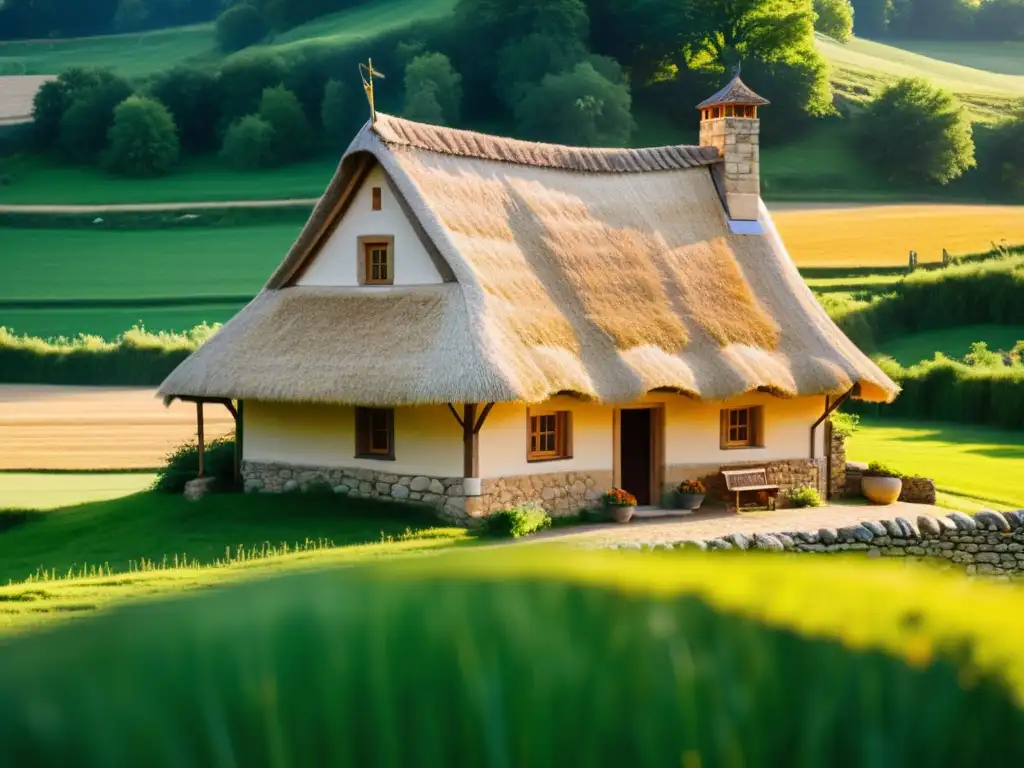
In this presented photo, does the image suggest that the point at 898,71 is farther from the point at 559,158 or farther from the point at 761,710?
→ the point at 761,710

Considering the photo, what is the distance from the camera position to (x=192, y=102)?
77.9 meters

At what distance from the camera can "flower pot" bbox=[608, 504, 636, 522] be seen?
21.5 meters

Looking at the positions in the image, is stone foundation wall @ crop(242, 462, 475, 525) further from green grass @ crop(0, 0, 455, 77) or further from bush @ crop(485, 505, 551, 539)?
green grass @ crop(0, 0, 455, 77)

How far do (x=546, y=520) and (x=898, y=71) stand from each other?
77.9 metres

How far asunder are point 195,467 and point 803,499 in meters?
10.4

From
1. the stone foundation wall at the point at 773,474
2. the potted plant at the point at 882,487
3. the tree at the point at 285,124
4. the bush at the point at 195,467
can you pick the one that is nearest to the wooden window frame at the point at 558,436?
the stone foundation wall at the point at 773,474

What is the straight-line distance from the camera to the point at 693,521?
70.8ft

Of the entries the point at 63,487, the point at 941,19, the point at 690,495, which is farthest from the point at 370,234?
the point at 941,19

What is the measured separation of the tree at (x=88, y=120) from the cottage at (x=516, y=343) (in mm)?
56895

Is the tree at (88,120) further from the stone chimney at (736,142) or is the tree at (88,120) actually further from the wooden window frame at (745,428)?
the wooden window frame at (745,428)

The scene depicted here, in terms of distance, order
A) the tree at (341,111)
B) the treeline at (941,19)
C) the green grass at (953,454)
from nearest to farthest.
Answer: the green grass at (953,454) → the tree at (341,111) → the treeline at (941,19)

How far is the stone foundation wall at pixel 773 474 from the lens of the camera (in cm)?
2312

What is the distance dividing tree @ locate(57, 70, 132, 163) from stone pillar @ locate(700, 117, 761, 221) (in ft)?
182

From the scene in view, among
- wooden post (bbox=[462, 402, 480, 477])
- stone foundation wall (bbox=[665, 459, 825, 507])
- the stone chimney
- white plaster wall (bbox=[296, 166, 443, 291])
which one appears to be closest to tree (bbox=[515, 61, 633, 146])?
the stone chimney
